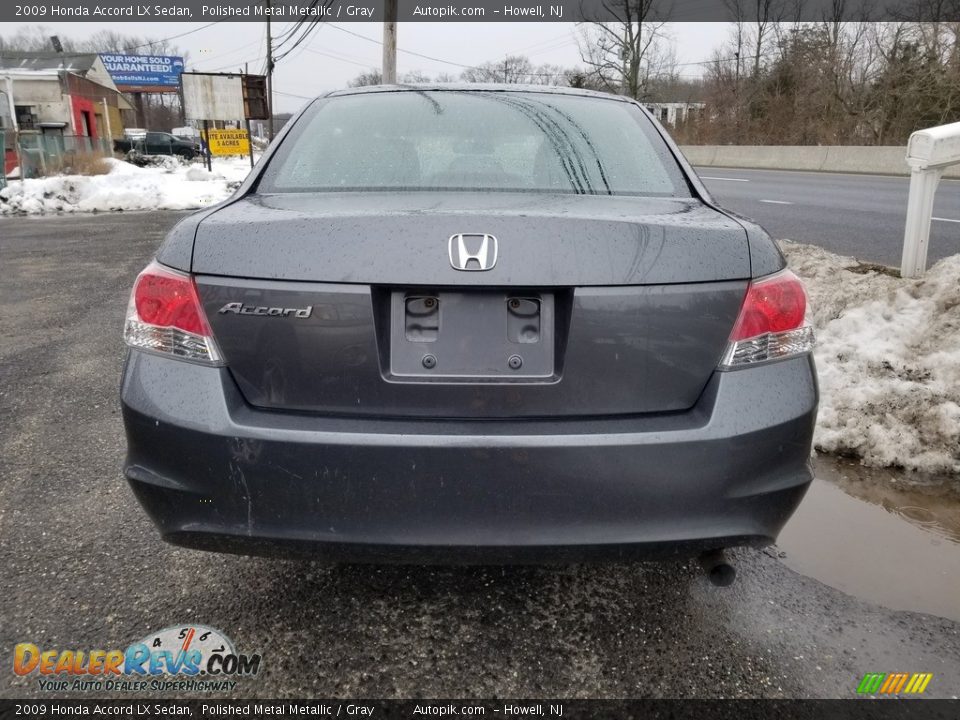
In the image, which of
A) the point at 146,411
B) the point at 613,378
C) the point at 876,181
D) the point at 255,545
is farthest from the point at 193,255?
the point at 876,181

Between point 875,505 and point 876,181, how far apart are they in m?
18.0

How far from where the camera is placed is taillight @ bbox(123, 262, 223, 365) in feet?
5.84

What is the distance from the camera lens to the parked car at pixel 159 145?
49.3m

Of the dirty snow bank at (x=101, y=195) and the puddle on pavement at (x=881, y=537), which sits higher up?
the dirty snow bank at (x=101, y=195)

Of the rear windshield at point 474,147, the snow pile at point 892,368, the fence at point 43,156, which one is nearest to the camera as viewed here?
the rear windshield at point 474,147

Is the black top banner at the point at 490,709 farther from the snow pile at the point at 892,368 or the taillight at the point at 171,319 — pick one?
the snow pile at the point at 892,368

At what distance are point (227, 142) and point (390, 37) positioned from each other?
713cm

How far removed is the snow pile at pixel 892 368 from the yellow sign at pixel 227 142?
2347 cm

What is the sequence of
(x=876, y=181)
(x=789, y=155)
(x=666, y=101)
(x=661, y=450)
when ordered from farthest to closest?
1. (x=666, y=101)
2. (x=789, y=155)
3. (x=876, y=181)
4. (x=661, y=450)

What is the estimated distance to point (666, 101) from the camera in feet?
184

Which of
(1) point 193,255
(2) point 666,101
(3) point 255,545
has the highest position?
(2) point 666,101

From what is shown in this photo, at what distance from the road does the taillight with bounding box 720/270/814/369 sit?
5470 mm

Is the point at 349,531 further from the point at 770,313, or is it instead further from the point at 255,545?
the point at 770,313

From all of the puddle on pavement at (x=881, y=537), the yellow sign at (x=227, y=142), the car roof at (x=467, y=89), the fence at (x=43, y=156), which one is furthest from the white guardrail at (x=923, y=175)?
the fence at (x=43, y=156)
